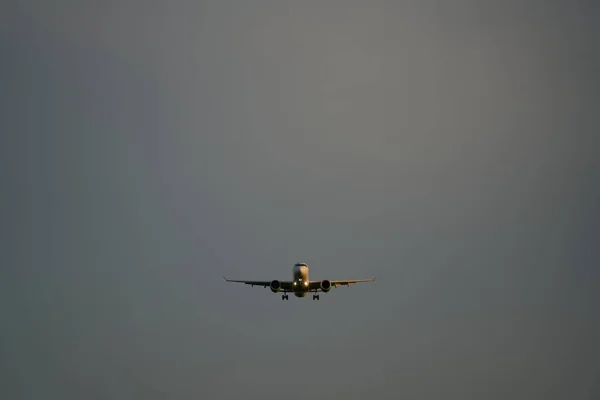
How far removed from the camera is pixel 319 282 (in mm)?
124250

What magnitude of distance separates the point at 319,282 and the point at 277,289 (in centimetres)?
762

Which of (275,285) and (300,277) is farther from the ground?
(300,277)

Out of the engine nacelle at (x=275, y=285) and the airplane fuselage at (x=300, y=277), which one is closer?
the engine nacelle at (x=275, y=285)

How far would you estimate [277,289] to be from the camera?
121188mm

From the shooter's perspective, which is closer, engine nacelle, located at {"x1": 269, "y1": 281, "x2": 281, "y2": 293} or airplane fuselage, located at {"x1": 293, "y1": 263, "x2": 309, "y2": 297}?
engine nacelle, located at {"x1": 269, "y1": 281, "x2": 281, "y2": 293}
